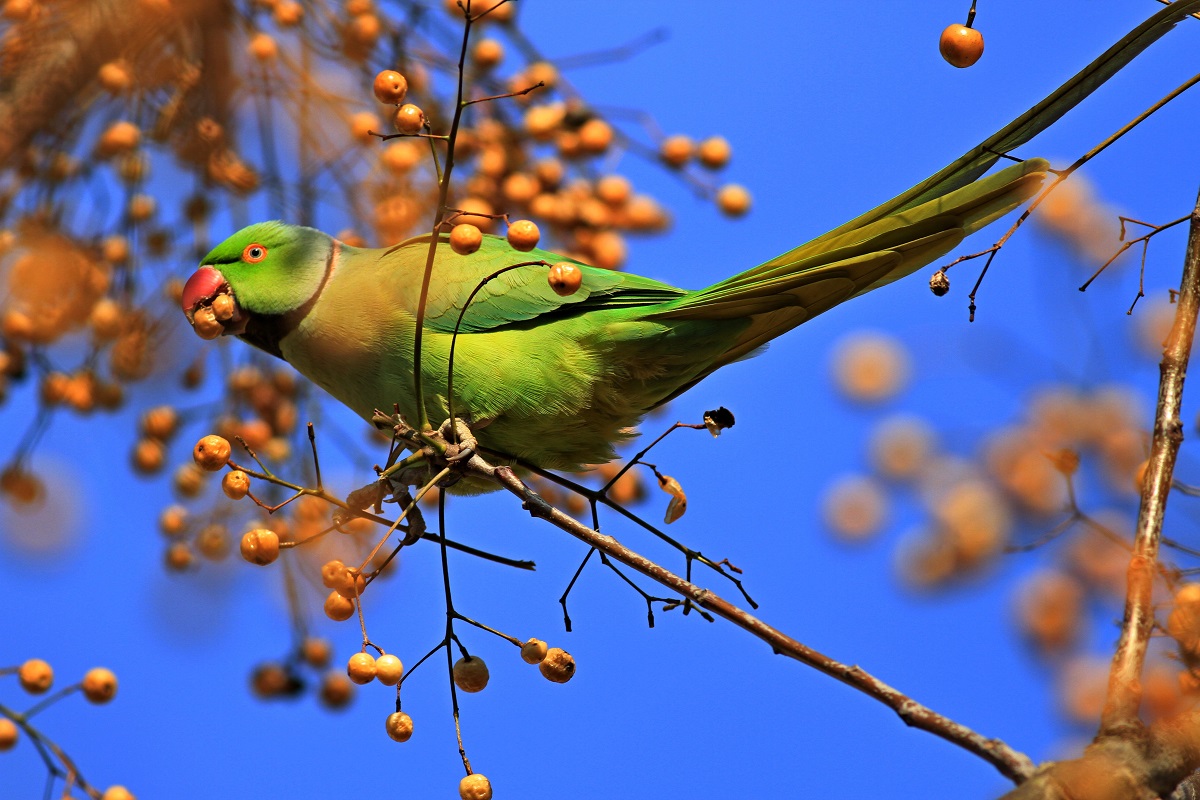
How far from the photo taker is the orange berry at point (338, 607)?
84.3 inches

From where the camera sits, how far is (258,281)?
3.15 meters

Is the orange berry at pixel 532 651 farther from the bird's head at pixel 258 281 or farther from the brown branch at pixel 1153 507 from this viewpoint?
the bird's head at pixel 258 281

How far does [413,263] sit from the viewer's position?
3.05 m

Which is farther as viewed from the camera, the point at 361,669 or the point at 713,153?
the point at 713,153

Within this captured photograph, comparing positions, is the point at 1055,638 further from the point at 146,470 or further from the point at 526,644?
the point at 146,470

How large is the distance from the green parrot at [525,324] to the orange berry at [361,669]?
0.82 metres

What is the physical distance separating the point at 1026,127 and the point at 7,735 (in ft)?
9.48

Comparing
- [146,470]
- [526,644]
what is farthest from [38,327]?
[526,644]

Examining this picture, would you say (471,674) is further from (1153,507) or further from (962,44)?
(962,44)

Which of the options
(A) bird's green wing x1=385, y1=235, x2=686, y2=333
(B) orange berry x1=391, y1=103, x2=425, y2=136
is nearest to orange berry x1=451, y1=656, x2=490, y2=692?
(A) bird's green wing x1=385, y1=235, x2=686, y2=333

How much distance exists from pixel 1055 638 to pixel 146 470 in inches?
119

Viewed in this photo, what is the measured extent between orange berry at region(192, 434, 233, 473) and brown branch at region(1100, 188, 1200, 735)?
5.24 ft

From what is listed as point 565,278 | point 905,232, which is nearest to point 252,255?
point 565,278

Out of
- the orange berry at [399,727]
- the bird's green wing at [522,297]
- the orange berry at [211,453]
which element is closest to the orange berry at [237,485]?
the orange berry at [211,453]
